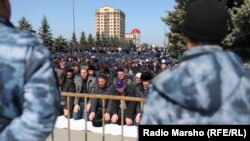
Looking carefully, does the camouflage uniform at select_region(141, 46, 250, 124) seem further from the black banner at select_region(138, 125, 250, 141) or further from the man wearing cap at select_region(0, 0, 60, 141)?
the man wearing cap at select_region(0, 0, 60, 141)

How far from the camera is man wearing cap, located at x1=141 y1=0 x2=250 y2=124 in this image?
1947mm

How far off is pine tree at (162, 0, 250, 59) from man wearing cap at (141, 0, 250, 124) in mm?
10521

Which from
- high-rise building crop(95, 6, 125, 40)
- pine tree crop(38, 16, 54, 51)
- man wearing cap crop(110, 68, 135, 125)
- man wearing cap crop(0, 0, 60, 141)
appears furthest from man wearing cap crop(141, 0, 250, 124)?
high-rise building crop(95, 6, 125, 40)

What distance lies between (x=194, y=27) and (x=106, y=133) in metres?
4.47

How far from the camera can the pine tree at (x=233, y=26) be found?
45.1ft

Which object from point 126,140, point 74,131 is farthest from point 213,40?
point 74,131

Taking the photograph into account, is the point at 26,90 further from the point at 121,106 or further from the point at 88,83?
the point at 88,83

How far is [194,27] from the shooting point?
207 cm

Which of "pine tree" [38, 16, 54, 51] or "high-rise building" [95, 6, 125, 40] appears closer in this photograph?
"pine tree" [38, 16, 54, 51]

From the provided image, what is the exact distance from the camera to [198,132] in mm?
2051

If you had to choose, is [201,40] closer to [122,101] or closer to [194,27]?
[194,27]

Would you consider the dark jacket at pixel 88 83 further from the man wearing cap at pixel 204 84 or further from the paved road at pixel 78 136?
the man wearing cap at pixel 204 84

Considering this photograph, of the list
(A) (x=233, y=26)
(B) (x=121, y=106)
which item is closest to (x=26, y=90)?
(B) (x=121, y=106)

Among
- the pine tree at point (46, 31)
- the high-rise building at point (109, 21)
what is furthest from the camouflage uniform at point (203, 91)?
the high-rise building at point (109, 21)
